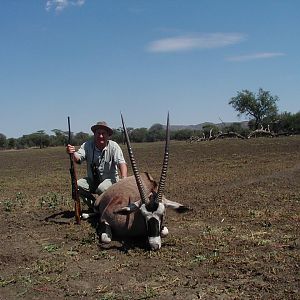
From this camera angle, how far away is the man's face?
9773 mm

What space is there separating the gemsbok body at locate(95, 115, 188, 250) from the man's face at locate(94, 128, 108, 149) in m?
1.00

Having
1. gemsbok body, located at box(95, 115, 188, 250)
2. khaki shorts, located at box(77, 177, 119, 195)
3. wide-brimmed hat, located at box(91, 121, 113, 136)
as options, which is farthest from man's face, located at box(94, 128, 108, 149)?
gemsbok body, located at box(95, 115, 188, 250)

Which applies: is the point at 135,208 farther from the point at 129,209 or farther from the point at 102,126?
the point at 102,126

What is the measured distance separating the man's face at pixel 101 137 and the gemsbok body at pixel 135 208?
1.00 m

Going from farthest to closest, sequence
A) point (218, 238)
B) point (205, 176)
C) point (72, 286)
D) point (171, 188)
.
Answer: point (205, 176) → point (171, 188) → point (218, 238) → point (72, 286)

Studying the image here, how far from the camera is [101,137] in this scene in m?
9.78

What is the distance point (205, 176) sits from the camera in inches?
677

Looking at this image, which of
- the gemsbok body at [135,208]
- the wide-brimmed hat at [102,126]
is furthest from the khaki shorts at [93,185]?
the wide-brimmed hat at [102,126]

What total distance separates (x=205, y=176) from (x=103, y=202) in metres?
8.63

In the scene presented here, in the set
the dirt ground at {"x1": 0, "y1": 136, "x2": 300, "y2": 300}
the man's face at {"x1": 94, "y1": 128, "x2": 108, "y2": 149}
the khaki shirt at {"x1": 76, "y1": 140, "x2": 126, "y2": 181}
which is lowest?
the dirt ground at {"x1": 0, "y1": 136, "x2": 300, "y2": 300}

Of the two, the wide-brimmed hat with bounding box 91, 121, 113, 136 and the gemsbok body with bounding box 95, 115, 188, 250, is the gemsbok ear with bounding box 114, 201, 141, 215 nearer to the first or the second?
the gemsbok body with bounding box 95, 115, 188, 250

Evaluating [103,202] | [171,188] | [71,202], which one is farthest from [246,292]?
[171,188]

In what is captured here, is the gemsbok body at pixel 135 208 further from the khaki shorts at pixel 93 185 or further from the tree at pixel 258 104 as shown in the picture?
the tree at pixel 258 104

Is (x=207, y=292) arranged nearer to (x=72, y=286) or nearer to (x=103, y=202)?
(x=72, y=286)
